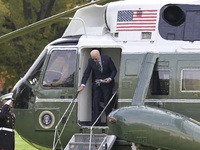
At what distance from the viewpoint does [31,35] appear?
66.5ft

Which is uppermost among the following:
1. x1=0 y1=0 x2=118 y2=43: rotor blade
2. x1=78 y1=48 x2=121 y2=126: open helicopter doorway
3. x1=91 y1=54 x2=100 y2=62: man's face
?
x1=0 y1=0 x2=118 y2=43: rotor blade

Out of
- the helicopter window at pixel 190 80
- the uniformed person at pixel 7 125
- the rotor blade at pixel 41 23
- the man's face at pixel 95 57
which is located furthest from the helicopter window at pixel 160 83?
the uniformed person at pixel 7 125

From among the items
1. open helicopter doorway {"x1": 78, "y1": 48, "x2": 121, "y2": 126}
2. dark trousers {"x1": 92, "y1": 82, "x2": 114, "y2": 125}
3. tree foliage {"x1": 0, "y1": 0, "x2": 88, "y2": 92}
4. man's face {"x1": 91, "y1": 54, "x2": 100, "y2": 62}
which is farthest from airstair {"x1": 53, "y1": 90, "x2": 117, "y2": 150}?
tree foliage {"x1": 0, "y1": 0, "x2": 88, "y2": 92}

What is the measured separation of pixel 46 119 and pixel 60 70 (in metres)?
1.08

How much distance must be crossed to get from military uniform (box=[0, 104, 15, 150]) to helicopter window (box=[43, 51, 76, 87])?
97 cm

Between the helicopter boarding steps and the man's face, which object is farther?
the man's face

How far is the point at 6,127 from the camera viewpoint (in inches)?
438

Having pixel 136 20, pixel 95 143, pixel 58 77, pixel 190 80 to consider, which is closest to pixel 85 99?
pixel 58 77

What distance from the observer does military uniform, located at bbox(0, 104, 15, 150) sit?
10992 mm

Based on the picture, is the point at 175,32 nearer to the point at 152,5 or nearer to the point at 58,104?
the point at 152,5

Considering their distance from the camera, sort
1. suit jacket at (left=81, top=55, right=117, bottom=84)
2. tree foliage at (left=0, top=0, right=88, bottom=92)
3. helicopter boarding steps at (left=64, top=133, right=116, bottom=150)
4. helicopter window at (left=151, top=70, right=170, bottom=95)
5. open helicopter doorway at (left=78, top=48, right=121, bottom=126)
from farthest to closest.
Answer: tree foliage at (left=0, top=0, right=88, bottom=92)
open helicopter doorway at (left=78, top=48, right=121, bottom=126)
suit jacket at (left=81, top=55, right=117, bottom=84)
helicopter window at (left=151, top=70, right=170, bottom=95)
helicopter boarding steps at (left=64, top=133, right=116, bottom=150)

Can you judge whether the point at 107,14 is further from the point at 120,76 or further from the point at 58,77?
the point at 58,77

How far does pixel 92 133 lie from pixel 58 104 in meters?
1.11

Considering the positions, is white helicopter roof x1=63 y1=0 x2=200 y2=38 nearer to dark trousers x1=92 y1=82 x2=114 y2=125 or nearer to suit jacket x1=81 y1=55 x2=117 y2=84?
suit jacket x1=81 y1=55 x2=117 y2=84
